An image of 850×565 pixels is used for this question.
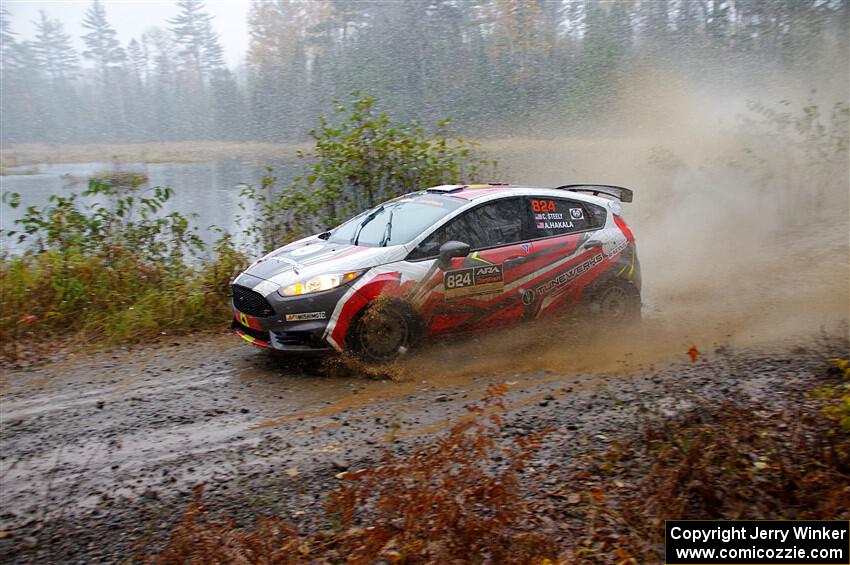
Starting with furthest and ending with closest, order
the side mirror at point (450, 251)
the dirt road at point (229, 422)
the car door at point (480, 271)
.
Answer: the car door at point (480, 271), the side mirror at point (450, 251), the dirt road at point (229, 422)

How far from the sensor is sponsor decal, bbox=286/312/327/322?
6574mm

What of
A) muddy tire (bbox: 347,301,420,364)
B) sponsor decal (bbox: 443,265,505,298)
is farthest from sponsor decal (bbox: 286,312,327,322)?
sponsor decal (bbox: 443,265,505,298)

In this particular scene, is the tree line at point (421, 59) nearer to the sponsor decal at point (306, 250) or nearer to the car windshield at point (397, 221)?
the car windshield at point (397, 221)

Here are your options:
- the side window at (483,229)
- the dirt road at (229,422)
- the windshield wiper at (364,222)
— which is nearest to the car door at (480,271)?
the side window at (483,229)

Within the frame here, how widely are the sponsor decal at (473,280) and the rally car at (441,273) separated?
0.4 inches

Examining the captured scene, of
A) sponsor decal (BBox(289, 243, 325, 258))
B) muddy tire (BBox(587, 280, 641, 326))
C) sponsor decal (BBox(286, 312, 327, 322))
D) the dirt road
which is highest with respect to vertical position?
sponsor decal (BBox(289, 243, 325, 258))

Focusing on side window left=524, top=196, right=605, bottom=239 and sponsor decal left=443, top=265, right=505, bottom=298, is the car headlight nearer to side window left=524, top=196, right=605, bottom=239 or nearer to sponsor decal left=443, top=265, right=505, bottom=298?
A: sponsor decal left=443, top=265, right=505, bottom=298

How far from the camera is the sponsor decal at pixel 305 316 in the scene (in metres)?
6.57

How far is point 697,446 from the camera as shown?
3.87 metres

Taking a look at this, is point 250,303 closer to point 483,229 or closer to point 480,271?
point 480,271

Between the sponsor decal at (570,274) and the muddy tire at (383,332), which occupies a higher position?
the sponsor decal at (570,274)

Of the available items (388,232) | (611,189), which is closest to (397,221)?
(388,232)

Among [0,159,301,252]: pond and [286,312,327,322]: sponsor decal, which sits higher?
[0,159,301,252]: pond

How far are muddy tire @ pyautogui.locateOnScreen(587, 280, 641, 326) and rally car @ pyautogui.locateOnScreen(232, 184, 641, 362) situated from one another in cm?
2
